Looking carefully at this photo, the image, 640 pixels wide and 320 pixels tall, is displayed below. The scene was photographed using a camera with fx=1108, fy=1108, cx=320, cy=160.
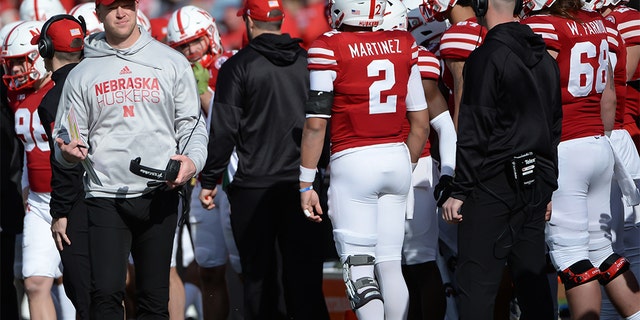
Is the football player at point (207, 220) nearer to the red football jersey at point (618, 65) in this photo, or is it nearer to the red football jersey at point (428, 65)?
the red football jersey at point (428, 65)

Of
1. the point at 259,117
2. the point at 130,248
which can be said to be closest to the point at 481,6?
the point at 259,117

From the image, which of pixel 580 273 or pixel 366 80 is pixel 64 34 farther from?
pixel 580 273

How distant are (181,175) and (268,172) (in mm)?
1413

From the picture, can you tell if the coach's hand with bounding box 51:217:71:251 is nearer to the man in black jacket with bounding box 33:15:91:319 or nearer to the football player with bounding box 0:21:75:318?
the man in black jacket with bounding box 33:15:91:319

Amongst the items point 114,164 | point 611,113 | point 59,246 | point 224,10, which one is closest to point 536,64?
point 611,113

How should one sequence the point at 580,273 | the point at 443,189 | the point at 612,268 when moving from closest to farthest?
the point at 443,189
the point at 580,273
the point at 612,268

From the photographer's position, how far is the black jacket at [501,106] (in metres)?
5.44

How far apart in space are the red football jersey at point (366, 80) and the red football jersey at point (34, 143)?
2.20 metres

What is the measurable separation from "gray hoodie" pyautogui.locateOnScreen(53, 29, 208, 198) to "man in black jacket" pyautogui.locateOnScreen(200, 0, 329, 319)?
1074 mm

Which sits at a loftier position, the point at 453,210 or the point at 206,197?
the point at 453,210

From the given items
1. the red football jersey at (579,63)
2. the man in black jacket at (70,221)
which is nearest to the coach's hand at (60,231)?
the man in black jacket at (70,221)

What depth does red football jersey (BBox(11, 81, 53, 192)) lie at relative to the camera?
7.15m

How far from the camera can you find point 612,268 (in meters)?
6.16

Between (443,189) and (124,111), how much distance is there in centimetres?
169
